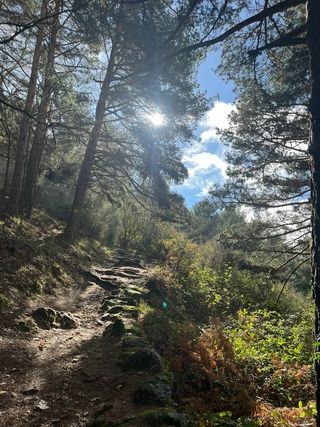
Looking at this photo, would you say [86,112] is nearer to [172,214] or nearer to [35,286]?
[172,214]

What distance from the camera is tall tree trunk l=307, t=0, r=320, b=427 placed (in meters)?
3.44

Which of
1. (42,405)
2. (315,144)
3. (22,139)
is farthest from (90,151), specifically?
(315,144)

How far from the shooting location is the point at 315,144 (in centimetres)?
361

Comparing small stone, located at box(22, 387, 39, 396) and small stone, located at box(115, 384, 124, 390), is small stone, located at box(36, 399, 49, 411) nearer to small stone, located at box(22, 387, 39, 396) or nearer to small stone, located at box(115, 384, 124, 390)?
small stone, located at box(22, 387, 39, 396)

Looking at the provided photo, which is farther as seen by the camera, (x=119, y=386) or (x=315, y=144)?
(x=119, y=386)

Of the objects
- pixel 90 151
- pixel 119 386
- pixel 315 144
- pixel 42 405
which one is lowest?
pixel 42 405

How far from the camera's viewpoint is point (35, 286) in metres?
7.40

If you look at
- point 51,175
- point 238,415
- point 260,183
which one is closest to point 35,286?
point 238,415

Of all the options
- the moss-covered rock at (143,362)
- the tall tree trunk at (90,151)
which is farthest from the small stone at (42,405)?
the tall tree trunk at (90,151)

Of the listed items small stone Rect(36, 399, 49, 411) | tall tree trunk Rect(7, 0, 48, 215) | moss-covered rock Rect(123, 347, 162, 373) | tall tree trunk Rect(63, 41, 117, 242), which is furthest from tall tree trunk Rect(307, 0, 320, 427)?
tall tree trunk Rect(63, 41, 117, 242)

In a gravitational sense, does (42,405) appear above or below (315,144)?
below

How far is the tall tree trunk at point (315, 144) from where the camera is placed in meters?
3.44

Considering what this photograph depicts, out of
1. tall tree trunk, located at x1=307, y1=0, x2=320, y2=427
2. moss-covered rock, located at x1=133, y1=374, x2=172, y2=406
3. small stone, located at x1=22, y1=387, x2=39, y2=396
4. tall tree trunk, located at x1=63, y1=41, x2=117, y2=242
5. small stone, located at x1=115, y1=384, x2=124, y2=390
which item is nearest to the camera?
tall tree trunk, located at x1=307, y1=0, x2=320, y2=427

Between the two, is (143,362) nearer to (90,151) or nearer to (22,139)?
(22,139)
